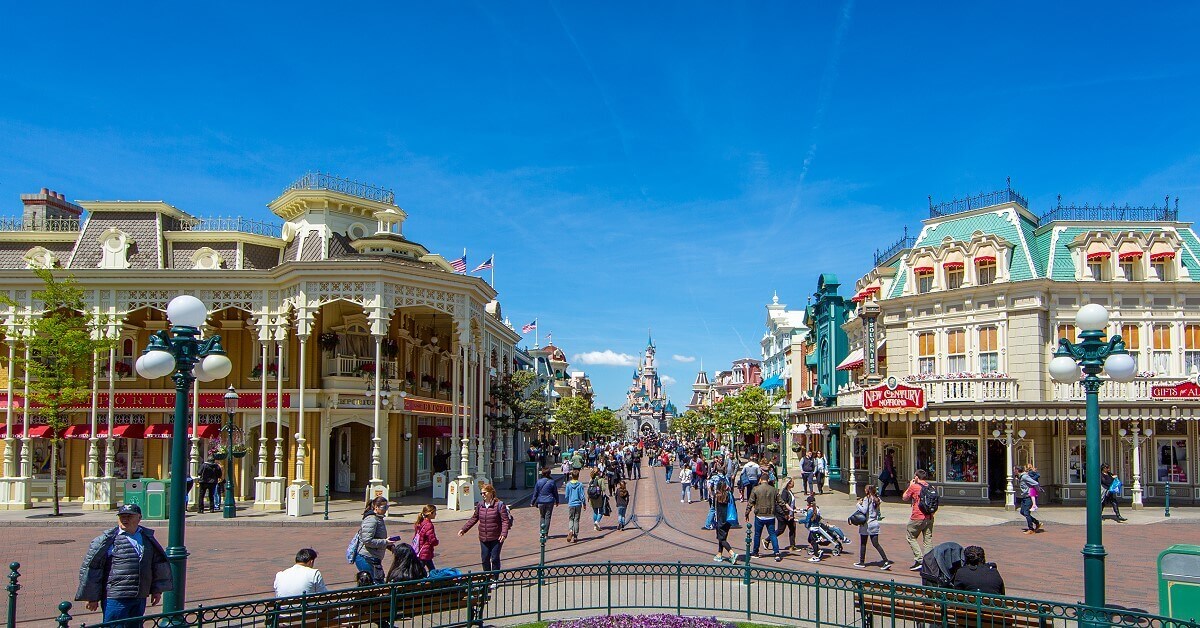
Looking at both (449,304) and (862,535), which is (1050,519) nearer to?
(862,535)

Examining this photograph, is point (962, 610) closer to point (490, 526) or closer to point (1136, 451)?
point (490, 526)

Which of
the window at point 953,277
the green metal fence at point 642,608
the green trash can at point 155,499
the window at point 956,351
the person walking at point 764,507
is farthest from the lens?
the window at point 953,277

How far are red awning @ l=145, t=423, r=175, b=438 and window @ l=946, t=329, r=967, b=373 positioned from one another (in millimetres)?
27158

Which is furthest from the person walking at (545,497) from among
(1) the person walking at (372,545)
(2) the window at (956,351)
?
(2) the window at (956,351)

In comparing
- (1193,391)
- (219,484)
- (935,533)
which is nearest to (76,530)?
(219,484)

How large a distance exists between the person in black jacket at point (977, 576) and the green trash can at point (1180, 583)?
1.97 m

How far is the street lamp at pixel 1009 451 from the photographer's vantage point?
26750 millimetres

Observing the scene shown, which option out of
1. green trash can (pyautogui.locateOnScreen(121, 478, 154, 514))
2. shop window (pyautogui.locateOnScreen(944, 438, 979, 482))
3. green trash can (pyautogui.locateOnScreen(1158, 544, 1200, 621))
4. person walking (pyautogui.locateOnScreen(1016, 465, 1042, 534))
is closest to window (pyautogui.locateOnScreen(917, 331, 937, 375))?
shop window (pyautogui.locateOnScreen(944, 438, 979, 482))

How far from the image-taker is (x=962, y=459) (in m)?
29.2

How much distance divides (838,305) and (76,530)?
32.9m

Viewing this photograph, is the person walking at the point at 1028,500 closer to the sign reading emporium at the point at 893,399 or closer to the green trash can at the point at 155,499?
the sign reading emporium at the point at 893,399

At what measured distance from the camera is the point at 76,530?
861 inches

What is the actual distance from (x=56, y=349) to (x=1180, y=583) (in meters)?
27.5

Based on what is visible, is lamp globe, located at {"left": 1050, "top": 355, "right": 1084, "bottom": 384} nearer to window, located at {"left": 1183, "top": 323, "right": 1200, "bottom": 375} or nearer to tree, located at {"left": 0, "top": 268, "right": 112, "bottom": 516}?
window, located at {"left": 1183, "top": 323, "right": 1200, "bottom": 375}
